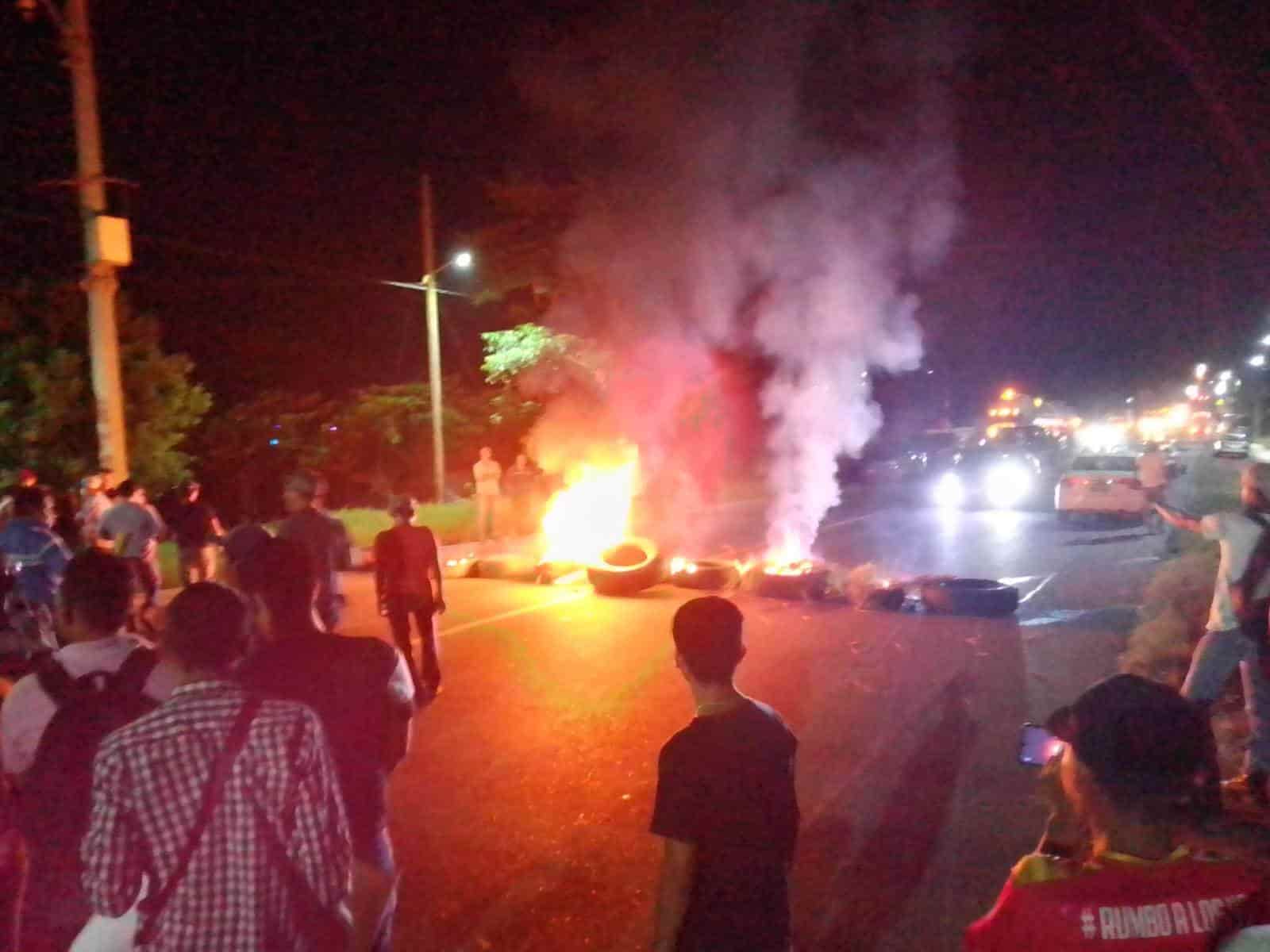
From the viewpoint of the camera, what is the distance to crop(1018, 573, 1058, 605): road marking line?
1255cm

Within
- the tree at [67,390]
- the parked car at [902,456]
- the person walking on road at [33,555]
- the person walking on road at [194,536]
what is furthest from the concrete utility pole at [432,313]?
the parked car at [902,456]

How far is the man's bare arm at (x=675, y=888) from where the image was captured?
259cm

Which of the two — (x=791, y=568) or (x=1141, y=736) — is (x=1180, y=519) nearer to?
(x=1141, y=736)

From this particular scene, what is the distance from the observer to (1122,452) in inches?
862

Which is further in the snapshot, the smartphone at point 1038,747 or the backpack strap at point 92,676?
the backpack strap at point 92,676

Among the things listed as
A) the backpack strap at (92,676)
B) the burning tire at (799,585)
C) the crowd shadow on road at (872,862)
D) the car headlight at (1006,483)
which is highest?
the backpack strap at (92,676)

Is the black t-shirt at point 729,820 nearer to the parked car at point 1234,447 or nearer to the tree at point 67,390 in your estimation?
the tree at point 67,390

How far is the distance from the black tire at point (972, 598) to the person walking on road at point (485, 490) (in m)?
9.27

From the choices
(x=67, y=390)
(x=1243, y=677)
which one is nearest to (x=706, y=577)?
(x=1243, y=677)

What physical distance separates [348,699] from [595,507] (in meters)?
15.9

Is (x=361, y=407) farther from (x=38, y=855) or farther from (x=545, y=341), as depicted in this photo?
(x=38, y=855)

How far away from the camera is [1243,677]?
594 cm

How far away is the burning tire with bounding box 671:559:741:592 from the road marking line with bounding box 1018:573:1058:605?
318 cm

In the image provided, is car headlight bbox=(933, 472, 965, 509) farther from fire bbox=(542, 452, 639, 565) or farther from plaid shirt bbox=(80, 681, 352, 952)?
plaid shirt bbox=(80, 681, 352, 952)
